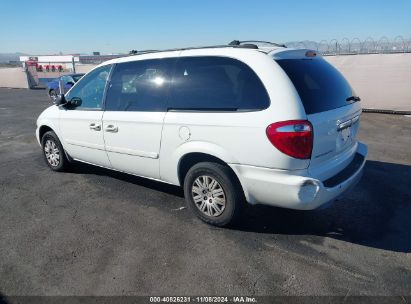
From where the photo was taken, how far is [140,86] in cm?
441

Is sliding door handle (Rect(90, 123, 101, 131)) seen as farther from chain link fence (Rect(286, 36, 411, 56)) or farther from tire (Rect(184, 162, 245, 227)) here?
chain link fence (Rect(286, 36, 411, 56))

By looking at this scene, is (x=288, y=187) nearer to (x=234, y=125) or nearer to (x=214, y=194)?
(x=234, y=125)

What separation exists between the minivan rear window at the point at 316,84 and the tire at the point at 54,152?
398cm

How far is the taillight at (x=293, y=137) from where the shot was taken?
10.4 ft

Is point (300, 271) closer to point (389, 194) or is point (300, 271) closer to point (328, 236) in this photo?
point (328, 236)

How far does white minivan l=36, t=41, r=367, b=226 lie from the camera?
10.8 feet

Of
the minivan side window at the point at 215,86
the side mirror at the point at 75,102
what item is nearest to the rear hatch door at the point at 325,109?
the minivan side window at the point at 215,86

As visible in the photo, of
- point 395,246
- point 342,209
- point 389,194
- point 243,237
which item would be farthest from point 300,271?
point 389,194

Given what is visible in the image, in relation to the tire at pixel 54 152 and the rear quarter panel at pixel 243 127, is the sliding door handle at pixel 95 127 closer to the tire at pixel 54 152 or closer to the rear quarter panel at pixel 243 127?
the tire at pixel 54 152

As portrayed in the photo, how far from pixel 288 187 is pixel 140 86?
7.40ft

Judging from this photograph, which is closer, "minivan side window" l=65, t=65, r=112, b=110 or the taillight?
the taillight

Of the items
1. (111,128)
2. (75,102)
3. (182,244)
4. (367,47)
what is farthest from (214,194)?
(367,47)

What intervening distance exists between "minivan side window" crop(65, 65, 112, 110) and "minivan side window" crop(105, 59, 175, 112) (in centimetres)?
19

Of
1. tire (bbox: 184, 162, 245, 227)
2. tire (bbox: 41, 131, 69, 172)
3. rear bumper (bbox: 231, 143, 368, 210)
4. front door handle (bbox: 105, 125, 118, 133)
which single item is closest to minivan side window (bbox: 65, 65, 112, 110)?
front door handle (bbox: 105, 125, 118, 133)
